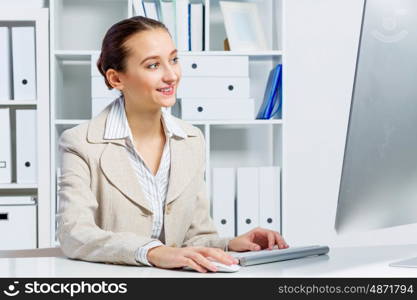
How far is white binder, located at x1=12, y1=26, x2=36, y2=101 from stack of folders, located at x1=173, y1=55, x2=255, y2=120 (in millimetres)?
678

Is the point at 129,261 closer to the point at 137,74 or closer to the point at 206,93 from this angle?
the point at 137,74

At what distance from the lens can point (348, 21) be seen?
12.1 feet

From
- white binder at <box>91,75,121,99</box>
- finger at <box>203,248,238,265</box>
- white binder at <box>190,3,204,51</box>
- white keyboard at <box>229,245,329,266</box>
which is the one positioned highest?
white binder at <box>190,3,204,51</box>

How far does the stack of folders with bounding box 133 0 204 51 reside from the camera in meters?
3.19

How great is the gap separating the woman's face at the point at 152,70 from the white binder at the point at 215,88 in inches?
63.3

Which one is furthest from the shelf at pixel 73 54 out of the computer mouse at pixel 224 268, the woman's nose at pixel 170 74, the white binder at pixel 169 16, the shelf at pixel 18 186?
the computer mouse at pixel 224 268

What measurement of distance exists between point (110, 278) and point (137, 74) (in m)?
0.75

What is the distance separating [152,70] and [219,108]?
1.68 m

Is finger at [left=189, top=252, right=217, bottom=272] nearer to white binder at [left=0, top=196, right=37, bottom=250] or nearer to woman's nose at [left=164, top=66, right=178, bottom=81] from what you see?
woman's nose at [left=164, top=66, right=178, bottom=81]

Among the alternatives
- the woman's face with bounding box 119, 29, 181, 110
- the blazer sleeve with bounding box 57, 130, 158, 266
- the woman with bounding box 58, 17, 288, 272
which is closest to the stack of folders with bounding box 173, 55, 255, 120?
the woman with bounding box 58, 17, 288, 272

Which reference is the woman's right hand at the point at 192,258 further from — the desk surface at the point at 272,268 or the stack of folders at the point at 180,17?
the stack of folders at the point at 180,17

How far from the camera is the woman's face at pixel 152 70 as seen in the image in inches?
60.1

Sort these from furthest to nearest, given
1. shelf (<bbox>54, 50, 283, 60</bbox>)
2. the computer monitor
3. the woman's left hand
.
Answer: shelf (<bbox>54, 50, 283, 60</bbox>)
the woman's left hand
the computer monitor

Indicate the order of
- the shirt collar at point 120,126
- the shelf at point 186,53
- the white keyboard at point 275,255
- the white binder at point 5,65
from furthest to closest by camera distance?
the shelf at point 186,53, the white binder at point 5,65, the shirt collar at point 120,126, the white keyboard at point 275,255
